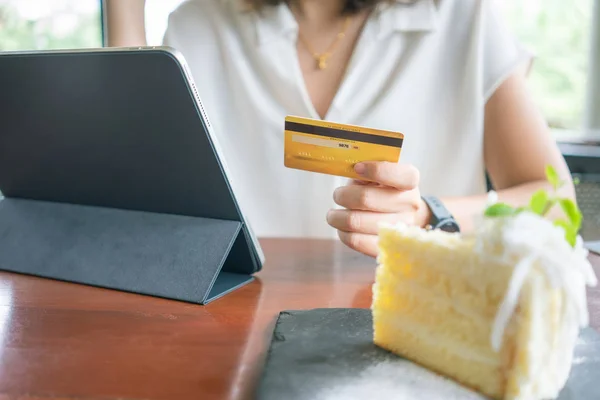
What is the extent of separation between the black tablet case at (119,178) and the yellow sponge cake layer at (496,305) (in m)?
0.23

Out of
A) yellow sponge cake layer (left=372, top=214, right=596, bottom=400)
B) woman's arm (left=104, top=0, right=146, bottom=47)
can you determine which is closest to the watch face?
yellow sponge cake layer (left=372, top=214, right=596, bottom=400)

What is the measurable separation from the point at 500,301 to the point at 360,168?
237mm

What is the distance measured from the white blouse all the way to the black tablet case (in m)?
0.55

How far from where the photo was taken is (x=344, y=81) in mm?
1172

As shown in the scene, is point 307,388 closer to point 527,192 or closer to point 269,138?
point 527,192

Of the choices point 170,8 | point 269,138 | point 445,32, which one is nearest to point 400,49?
point 445,32

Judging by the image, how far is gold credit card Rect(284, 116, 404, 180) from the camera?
0.57m

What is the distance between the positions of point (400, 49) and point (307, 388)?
949 mm

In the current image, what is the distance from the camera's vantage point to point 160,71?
1.80 feet

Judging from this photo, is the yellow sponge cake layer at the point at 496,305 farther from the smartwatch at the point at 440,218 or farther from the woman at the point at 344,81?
the woman at the point at 344,81

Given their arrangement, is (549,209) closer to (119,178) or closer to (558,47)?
(119,178)

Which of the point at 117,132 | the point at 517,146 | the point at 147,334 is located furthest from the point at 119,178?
the point at 517,146

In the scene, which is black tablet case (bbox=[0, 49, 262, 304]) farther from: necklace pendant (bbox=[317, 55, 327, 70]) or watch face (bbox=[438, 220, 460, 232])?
necklace pendant (bbox=[317, 55, 327, 70])

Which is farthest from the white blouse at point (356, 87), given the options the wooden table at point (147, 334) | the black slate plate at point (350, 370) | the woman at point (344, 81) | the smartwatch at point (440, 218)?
the black slate plate at point (350, 370)
